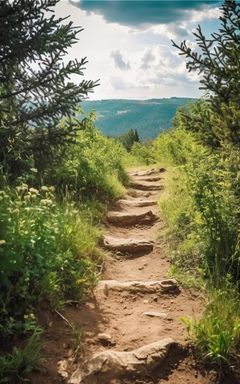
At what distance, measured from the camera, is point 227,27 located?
200 inches

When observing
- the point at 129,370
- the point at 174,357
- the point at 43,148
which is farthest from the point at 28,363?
the point at 43,148

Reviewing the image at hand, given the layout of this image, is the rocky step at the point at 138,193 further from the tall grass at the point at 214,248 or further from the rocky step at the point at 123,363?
the rocky step at the point at 123,363

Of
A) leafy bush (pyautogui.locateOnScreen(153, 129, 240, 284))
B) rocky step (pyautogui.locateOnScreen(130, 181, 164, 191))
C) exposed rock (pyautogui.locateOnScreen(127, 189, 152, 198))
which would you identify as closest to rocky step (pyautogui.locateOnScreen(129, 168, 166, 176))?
rocky step (pyautogui.locateOnScreen(130, 181, 164, 191))

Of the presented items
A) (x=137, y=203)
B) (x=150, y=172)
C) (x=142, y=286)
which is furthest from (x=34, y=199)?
(x=150, y=172)

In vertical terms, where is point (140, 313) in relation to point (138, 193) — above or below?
below

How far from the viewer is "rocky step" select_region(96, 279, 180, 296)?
578 cm

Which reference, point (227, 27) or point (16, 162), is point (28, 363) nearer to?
point (16, 162)

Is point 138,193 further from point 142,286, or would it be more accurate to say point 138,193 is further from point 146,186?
point 142,286

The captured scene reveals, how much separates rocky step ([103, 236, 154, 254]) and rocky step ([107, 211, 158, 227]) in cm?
152

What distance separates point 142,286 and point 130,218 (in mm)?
3812

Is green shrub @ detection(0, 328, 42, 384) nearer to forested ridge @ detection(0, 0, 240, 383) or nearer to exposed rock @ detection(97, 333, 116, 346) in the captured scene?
forested ridge @ detection(0, 0, 240, 383)

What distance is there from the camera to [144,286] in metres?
5.94

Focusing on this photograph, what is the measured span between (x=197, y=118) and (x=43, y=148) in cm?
271

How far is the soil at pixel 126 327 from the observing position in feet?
12.8
